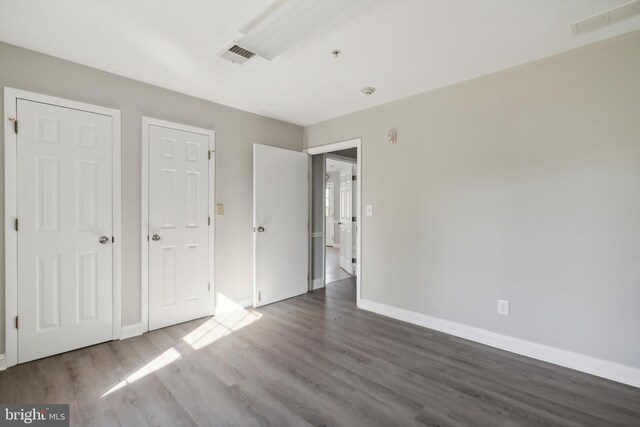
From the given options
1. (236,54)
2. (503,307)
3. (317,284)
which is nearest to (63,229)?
(236,54)

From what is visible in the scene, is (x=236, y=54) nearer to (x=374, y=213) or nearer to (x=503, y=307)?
(x=374, y=213)

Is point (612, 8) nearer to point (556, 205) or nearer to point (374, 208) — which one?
point (556, 205)

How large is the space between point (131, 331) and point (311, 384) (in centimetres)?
191

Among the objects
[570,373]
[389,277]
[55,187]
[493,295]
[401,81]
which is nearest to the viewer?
[570,373]

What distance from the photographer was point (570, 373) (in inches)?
90.3

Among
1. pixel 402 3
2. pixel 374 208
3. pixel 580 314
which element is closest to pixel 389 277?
pixel 374 208

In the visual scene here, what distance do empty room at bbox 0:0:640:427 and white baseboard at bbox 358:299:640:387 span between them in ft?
0.05

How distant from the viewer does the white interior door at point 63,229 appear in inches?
93.4

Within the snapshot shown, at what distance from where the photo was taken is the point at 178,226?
318 cm

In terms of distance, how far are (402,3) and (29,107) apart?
2902 millimetres

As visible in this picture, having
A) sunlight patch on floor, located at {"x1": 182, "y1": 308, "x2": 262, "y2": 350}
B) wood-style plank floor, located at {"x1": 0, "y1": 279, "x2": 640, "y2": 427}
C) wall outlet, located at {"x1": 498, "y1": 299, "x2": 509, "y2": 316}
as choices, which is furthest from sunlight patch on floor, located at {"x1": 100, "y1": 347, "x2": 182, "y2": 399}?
wall outlet, located at {"x1": 498, "y1": 299, "x2": 509, "y2": 316}

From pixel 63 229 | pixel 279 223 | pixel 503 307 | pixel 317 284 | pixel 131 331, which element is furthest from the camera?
pixel 317 284

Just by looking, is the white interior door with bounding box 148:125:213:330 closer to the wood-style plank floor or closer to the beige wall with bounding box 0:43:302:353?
the beige wall with bounding box 0:43:302:353

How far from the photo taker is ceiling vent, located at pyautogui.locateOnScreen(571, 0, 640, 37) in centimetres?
186
